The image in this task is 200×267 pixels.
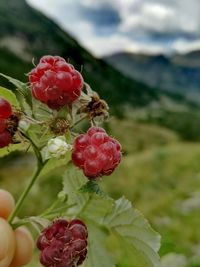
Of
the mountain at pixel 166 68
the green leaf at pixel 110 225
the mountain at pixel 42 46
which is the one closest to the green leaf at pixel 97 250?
the green leaf at pixel 110 225

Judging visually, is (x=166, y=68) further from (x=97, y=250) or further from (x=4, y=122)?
(x=4, y=122)

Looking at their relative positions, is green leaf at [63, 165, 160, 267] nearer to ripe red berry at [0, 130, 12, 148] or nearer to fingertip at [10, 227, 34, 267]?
fingertip at [10, 227, 34, 267]

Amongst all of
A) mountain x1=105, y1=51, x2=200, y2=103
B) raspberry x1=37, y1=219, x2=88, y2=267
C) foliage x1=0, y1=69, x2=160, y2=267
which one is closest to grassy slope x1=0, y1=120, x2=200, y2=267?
foliage x1=0, y1=69, x2=160, y2=267

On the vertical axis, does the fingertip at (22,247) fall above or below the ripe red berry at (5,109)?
below

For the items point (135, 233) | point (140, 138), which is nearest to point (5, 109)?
point (135, 233)

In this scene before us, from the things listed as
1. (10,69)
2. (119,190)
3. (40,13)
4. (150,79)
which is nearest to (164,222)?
(119,190)

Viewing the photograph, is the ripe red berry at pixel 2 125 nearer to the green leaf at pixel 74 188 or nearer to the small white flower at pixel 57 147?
the small white flower at pixel 57 147
